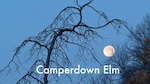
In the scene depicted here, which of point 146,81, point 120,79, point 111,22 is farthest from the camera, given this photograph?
point 120,79

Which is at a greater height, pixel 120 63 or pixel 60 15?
pixel 120 63

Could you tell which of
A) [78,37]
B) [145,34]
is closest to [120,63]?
[145,34]

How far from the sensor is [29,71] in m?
4.24

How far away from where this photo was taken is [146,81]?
20062 millimetres

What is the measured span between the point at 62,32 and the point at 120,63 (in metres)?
31.7

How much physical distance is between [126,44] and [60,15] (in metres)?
32.5

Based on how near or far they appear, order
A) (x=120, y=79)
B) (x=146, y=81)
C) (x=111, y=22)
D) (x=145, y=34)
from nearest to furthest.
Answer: (x=111, y=22) → (x=146, y=81) → (x=145, y=34) → (x=120, y=79)

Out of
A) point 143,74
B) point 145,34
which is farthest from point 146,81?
Result: point 145,34

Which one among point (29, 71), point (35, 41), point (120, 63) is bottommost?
point (29, 71)

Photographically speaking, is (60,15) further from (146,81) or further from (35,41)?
(146,81)

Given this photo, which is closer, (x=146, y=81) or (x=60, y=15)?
(x=60, y=15)

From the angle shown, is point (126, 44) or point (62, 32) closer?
point (62, 32)

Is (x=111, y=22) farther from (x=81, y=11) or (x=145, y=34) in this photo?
(x=145, y=34)

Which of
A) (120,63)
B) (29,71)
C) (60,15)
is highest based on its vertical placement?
(120,63)
